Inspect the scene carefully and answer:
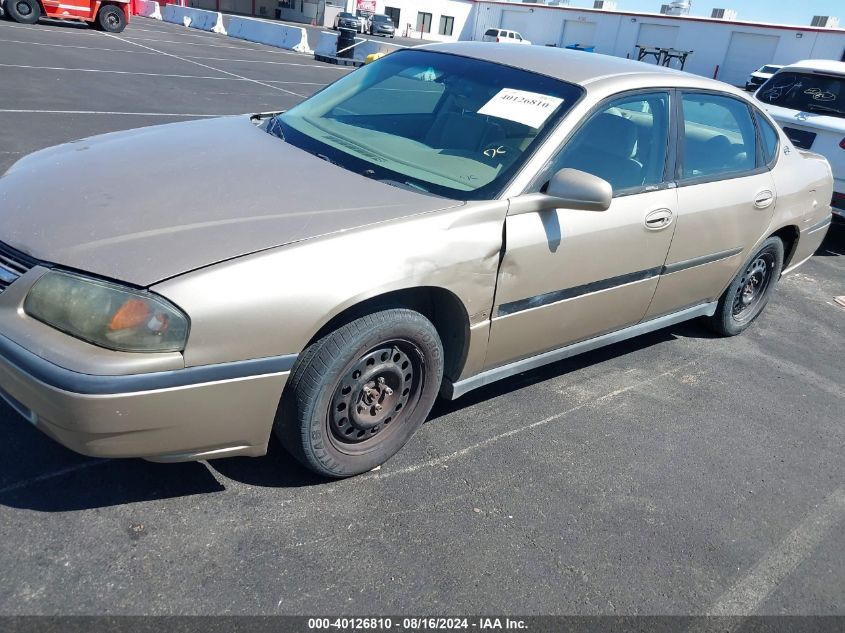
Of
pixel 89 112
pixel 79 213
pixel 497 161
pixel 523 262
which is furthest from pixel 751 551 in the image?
pixel 89 112

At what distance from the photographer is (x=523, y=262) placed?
2.98 m

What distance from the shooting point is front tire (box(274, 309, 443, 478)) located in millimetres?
2523

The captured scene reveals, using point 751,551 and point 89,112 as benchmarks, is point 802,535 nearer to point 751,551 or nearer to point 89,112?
point 751,551

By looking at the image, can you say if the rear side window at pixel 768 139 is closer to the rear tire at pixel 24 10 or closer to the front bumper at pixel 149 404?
the front bumper at pixel 149 404

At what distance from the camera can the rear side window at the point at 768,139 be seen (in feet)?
14.5

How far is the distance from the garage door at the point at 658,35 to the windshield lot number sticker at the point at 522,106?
48343mm

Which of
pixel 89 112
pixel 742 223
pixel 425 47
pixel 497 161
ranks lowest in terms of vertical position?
pixel 89 112

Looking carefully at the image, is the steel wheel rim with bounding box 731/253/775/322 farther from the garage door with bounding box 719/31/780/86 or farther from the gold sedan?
the garage door with bounding box 719/31/780/86

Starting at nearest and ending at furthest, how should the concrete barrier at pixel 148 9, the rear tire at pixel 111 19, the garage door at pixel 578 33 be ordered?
1. the rear tire at pixel 111 19
2. the concrete barrier at pixel 148 9
3. the garage door at pixel 578 33

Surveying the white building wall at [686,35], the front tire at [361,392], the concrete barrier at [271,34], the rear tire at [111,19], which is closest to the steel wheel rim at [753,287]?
the front tire at [361,392]

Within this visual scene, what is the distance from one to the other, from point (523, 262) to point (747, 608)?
5.05 ft

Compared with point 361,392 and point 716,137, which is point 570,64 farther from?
point 361,392

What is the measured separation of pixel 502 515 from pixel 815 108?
6622mm

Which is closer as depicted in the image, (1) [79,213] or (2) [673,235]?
(1) [79,213]
